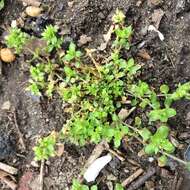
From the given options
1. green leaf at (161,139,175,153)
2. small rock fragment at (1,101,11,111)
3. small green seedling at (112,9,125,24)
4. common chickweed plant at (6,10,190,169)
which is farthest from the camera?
small rock fragment at (1,101,11,111)

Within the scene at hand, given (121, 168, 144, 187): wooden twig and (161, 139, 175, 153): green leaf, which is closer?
(161, 139, 175, 153): green leaf

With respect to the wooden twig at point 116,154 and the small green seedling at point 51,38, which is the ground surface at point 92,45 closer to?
the wooden twig at point 116,154

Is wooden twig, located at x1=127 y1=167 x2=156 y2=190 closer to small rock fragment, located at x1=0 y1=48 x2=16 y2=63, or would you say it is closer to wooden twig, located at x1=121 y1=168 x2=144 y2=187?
wooden twig, located at x1=121 y1=168 x2=144 y2=187

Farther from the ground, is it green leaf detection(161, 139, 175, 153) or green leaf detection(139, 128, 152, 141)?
green leaf detection(139, 128, 152, 141)

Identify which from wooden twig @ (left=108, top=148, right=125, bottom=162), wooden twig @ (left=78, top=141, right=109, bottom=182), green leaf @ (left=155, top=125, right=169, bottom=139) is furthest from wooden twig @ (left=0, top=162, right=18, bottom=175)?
green leaf @ (left=155, top=125, right=169, bottom=139)

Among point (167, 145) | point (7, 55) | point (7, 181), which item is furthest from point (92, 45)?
point (7, 181)

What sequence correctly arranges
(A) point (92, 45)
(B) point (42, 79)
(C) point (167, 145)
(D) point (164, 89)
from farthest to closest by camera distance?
(A) point (92, 45) → (B) point (42, 79) → (D) point (164, 89) → (C) point (167, 145)

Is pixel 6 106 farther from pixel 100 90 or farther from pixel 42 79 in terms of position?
pixel 100 90
